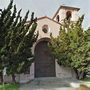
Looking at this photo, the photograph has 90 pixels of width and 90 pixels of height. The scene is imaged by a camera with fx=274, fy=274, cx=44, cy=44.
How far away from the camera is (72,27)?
24688 millimetres

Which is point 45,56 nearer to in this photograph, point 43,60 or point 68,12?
point 43,60

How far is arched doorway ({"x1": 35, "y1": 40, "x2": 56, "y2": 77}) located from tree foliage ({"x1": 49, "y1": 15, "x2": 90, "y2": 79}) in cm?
144

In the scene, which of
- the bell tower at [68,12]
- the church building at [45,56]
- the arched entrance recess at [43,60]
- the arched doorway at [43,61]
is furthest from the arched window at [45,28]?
the bell tower at [68,12]

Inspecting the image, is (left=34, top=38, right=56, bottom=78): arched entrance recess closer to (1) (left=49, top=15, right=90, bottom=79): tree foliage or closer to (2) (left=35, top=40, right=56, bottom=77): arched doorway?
(2) (left=35, top=40, right=56, bottom=77): arched doorway

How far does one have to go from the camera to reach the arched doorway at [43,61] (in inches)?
1017

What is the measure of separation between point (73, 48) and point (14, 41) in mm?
5578

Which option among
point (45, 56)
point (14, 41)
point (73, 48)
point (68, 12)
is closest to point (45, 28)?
point (45, 56)

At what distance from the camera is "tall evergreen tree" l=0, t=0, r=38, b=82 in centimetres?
2073

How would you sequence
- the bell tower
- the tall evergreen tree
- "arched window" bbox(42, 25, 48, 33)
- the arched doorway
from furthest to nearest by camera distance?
the bell tower, "arched window" bbox(42, 25, 48, 33), the arched doorway, the tall evergreen tree

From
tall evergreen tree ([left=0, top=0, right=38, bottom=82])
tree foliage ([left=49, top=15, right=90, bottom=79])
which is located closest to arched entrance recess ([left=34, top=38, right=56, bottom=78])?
tree foliage ([left=49, top=15, right=90, bottom=79])

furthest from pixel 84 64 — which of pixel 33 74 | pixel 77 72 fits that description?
pixel 33 74

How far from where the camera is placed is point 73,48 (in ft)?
78.7

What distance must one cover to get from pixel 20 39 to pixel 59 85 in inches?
186

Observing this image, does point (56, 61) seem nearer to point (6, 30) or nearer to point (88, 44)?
point (88, 44)
